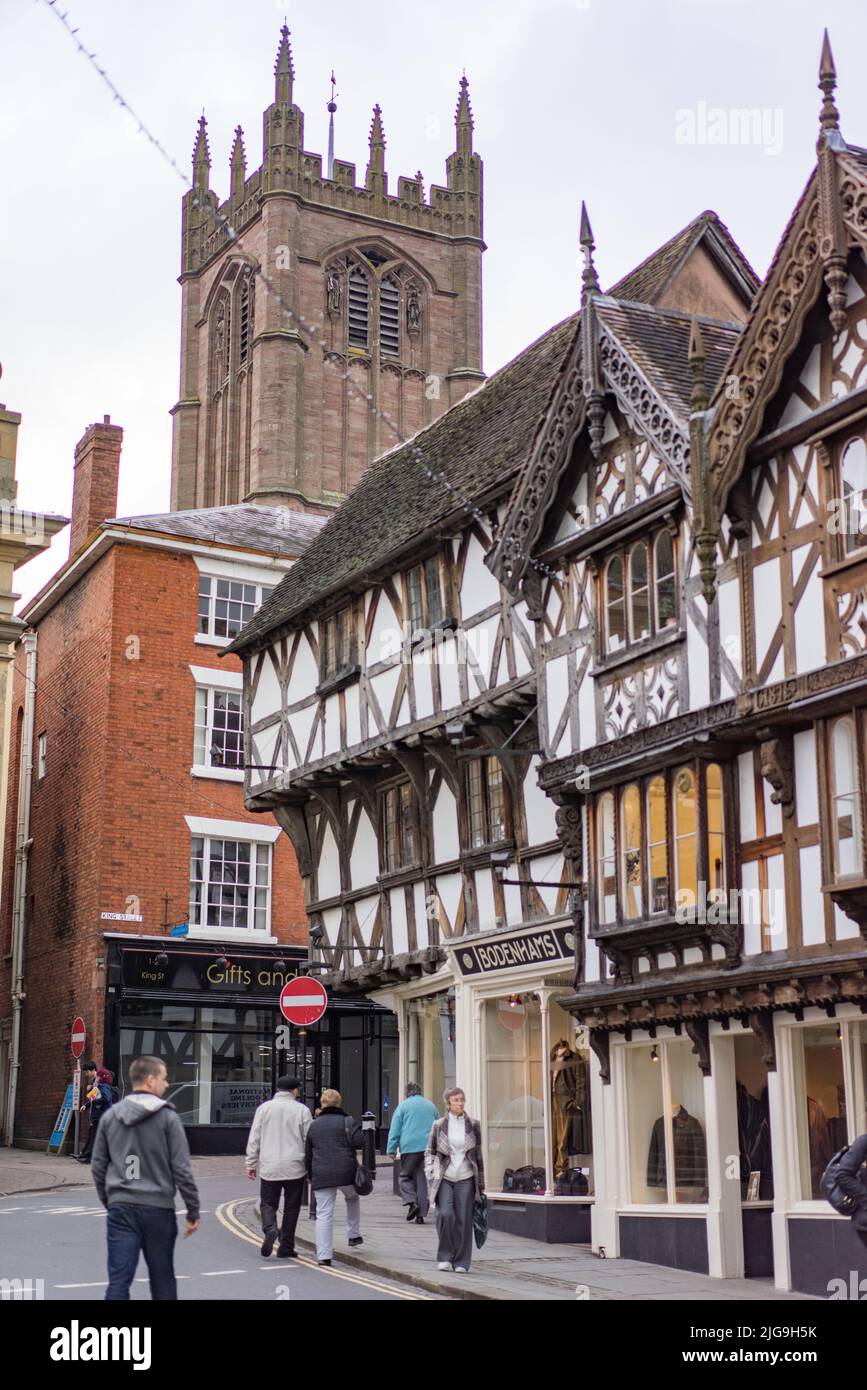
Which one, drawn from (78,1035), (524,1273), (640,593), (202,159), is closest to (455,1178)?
(524,1273)

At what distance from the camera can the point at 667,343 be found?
18.0 meters

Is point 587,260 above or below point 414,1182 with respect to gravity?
above

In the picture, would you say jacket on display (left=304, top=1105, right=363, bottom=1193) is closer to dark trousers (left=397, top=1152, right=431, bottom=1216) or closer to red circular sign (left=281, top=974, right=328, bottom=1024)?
red circular sign (left=281, top=974, right=328, bottom=1024)

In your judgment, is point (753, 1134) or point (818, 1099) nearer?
point (818, 1099)

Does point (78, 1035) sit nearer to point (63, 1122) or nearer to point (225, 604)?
point (63, 1122)

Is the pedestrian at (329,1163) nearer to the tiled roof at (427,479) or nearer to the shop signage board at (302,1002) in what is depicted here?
the shop signage board at (302,1002)

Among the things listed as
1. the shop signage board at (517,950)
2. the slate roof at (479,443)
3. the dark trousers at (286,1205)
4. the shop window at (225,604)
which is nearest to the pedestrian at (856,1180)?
the dark trousers at (286,1205)

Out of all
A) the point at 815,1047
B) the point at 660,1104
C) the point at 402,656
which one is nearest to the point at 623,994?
the point at 660,1104

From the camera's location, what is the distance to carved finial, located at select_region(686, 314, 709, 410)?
15.9m

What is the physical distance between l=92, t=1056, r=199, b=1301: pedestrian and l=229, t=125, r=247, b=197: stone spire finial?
65.0 metres

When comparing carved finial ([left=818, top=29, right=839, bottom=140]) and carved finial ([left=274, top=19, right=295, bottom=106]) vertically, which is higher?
carved finial ([left=274, top=19, right=295, bottom=106])

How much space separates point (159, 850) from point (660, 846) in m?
19.2

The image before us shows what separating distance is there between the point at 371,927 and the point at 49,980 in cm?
1356

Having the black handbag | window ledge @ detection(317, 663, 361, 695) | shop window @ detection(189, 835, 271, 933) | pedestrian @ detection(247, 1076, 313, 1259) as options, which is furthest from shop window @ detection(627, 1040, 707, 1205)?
shop window @ detection(189, 835, 271, 933)
